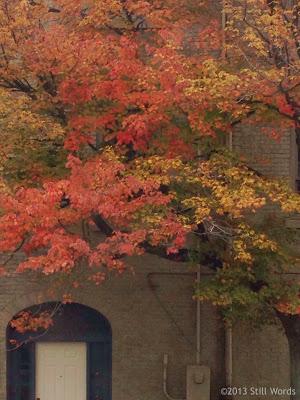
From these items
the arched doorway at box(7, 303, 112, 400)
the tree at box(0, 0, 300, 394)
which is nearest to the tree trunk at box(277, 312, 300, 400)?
the tree at box(0, 0, 300, 394)

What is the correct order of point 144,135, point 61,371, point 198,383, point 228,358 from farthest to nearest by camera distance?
point 61,371
point 228,358
point 198,383
point 144,135

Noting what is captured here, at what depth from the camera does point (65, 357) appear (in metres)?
14.3

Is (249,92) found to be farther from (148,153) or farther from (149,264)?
(149,264)

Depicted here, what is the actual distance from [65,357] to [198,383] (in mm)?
2893

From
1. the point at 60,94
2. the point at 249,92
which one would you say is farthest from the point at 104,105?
the point at 249,92

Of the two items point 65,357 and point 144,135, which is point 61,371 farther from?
point 144,135

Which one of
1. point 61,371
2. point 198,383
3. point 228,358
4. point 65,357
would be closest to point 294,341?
point 228,358

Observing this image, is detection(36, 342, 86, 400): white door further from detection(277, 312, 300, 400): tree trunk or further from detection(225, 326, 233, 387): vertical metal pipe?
detection(277, 312, 300, 400): tree trunk

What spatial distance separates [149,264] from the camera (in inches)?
549

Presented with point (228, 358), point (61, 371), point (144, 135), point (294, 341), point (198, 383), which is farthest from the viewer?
point (61, 371)

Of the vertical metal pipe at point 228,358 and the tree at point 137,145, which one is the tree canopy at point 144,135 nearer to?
the tree at point 137,145

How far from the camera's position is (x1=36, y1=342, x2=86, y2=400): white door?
14250 millimetres

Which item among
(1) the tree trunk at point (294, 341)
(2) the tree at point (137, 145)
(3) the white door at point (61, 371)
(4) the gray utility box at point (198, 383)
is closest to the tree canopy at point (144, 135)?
(2) the tree at point (137, 145)

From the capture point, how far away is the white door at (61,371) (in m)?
14.2
